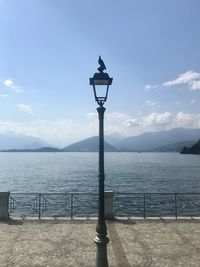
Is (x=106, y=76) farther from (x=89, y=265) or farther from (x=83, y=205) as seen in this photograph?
(x=83, y=205)

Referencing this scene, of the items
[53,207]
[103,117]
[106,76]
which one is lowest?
[53,207]

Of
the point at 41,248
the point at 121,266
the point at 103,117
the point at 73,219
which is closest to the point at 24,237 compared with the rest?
the point at 41,248

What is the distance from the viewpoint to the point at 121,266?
10.3 m

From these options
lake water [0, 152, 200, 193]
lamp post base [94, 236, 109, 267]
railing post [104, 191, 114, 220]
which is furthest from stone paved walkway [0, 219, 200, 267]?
lake water [0, 152, 200, 193]

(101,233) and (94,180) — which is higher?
(101,233)

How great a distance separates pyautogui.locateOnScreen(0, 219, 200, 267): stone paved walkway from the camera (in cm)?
1080

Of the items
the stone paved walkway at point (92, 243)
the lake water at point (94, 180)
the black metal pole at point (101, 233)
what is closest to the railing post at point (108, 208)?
the stone paved walkway at point (92, 243)

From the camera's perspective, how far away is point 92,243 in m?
12.6

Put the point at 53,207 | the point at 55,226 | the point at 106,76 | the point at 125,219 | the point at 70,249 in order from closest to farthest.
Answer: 1. the point at 106,76
2. the point at 70,249
3. the point at 55,226
4. the point at 125,219
5. the point at 53,207

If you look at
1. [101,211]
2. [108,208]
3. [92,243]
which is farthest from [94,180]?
[101,211]

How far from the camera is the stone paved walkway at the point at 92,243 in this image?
1080 centimetres

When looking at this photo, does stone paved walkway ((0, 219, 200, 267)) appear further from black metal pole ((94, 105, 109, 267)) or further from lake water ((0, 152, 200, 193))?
lake water ((0, 152, 200, 193))

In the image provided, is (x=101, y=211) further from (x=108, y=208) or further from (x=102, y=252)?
(x=108, y=208)

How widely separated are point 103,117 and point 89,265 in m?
4.26
